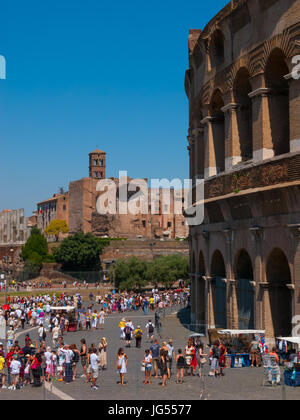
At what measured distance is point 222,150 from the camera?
26281 millimetres

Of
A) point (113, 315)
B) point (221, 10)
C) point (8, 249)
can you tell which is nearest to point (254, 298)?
point (221, 10)

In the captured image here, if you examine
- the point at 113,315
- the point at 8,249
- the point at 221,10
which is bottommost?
the point at 113,315

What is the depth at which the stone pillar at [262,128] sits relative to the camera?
69.2 feet

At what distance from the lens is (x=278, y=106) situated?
21.3 metres

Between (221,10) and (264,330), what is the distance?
11881 mm

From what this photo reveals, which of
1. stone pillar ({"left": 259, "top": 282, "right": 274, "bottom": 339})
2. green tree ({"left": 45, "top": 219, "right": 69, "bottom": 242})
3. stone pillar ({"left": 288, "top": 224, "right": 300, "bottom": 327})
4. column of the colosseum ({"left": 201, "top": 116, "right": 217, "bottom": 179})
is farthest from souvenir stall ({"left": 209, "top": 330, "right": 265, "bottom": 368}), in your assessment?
green tree ({"left": 45, "top": 219, "right": 69, "bottom": 242})

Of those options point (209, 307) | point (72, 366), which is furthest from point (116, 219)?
point (72, 366)

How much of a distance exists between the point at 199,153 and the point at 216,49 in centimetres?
539

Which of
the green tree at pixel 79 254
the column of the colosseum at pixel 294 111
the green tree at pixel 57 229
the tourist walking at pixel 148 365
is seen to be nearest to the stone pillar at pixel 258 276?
the column of the colosseum at pixel 294 111

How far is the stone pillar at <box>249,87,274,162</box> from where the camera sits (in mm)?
21078

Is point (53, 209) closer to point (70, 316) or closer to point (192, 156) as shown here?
point (70, 316)

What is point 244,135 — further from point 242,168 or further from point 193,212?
point 193,212

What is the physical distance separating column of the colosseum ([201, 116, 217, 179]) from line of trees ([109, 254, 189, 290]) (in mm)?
36568
